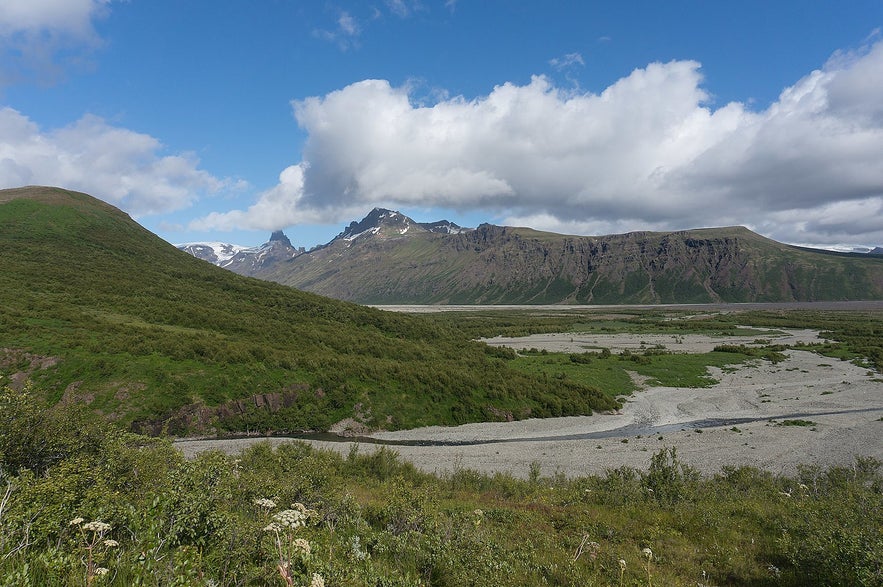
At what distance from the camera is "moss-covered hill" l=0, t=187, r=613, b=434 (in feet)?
147

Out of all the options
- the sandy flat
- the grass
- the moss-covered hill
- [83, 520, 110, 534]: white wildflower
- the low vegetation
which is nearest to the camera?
[83, 520, 110, 534]: white wildflower

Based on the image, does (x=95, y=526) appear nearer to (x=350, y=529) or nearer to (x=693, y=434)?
(x=350, y=529)

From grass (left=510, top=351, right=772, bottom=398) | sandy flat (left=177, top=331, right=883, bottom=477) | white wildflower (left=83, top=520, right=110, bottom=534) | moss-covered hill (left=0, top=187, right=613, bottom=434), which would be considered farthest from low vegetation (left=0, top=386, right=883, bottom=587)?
grass (left=510, top=351, right=772, bottom=398)

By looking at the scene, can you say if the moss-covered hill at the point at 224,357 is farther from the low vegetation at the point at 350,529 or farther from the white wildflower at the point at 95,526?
the white wildflower at the point at 95,526

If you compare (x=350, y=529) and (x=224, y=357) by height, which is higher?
(x=350, y=529)

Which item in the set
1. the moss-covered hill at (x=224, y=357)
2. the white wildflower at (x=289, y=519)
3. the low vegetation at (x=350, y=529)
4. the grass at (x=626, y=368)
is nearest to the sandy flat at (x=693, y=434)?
the grass at (x=626, y=368)

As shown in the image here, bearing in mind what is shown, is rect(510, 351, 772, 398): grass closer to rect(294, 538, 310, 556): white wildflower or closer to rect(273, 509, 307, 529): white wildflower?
rect(273, 509, 307, 529): white wildflower

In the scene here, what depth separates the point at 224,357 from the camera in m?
53.8

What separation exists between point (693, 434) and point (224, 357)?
60.0 metres

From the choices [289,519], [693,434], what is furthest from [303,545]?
[693,434]

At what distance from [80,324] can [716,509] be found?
7296 cm

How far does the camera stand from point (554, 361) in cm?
8338

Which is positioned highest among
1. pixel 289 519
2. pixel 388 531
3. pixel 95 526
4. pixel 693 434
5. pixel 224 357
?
pixel 289 519

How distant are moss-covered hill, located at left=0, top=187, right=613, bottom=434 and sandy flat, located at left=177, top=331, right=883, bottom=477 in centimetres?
457
